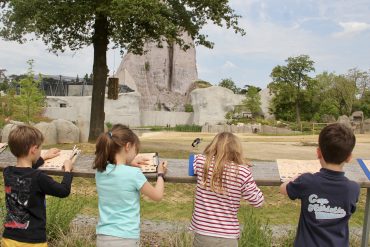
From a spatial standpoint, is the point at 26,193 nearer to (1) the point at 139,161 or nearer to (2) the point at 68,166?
(2) the point at 68,166

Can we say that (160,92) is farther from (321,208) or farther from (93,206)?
(321,208)

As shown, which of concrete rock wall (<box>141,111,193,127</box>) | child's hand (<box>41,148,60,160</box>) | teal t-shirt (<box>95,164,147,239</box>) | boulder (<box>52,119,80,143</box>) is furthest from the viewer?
concrete rock wall (<box>141,111,193,127</box>)

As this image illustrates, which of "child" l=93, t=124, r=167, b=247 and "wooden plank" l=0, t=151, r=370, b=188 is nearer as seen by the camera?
"child" l=93, t=124, r=167, b=247

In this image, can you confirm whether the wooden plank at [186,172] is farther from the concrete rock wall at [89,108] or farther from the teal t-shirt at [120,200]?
the concrete rock wall at [89,108]

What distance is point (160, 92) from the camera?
54.1 m

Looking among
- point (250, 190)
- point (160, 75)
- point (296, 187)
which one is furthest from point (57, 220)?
point (160, 75)

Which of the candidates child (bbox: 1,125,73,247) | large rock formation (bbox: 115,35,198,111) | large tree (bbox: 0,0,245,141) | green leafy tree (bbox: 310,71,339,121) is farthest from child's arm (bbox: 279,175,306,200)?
green leafy tree (bbox: 310,71,339,121)

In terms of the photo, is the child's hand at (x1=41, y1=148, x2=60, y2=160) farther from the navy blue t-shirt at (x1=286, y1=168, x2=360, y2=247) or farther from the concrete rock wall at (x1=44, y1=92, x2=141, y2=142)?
the concrete rock wall at (x1=44, y1=92, x2=141, y2=142)

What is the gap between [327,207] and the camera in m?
2.82

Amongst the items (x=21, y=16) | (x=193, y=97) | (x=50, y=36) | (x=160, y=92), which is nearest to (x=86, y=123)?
(x=50, y=36)

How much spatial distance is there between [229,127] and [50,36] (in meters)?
24.1

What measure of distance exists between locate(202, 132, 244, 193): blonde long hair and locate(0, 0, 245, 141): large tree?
453 inches

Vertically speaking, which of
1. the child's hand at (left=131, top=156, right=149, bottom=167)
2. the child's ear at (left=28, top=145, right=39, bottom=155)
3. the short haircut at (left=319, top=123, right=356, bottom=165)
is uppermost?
the short haircut at (left=319, top=123, right=356, bottom=165)

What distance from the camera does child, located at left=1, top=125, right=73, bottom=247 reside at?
3113mm
